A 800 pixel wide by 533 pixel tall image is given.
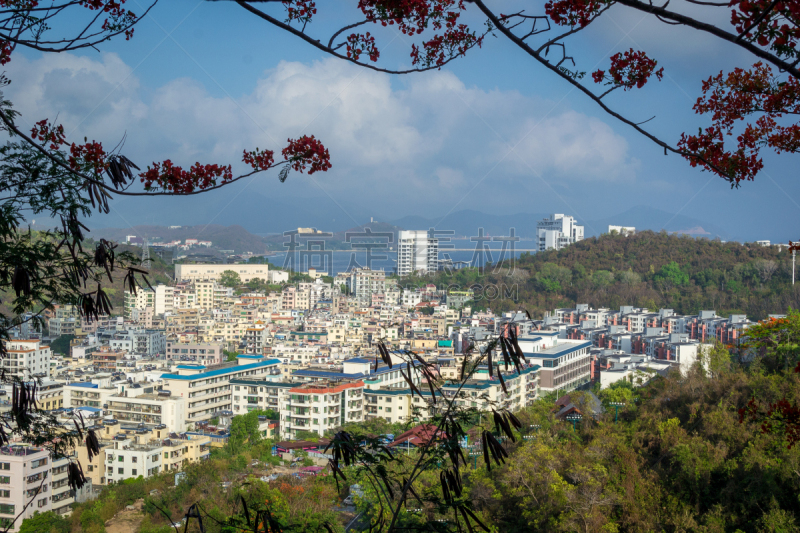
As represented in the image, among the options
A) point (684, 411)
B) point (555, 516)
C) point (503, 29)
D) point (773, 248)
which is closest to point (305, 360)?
point (684, 411)

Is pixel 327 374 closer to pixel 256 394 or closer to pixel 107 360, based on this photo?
pixel 256 394

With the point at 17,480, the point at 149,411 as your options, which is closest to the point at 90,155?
the point at 17,480

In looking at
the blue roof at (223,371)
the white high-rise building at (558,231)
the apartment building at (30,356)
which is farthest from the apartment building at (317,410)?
the white high-rise building at (558,231)

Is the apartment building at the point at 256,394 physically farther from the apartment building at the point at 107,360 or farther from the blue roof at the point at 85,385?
the apartment building at the point at 107,360

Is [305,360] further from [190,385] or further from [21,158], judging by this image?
[21,158]

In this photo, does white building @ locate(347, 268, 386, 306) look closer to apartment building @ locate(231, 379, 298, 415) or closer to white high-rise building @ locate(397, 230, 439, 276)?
white high-rise building @ locate(397, 230, 439, 276)

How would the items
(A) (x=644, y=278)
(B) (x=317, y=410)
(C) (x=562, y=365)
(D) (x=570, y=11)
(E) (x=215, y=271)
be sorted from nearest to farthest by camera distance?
(D) (x=570, y=11) → (B) (x=317, y=410) → (C) (x=562, y=365) → (A) (x=644, y=278) → (E) (x=215, y=271)
